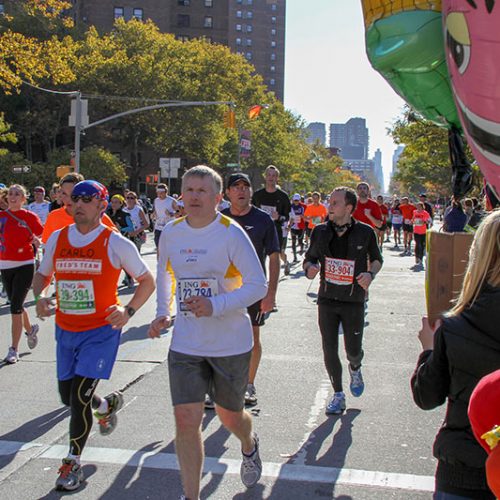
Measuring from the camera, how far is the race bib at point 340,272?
18.4 ft

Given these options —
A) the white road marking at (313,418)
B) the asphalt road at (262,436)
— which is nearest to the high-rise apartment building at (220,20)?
the asphalt road at (262,436)

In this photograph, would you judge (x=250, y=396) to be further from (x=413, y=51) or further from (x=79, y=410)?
(x=413, y=51)

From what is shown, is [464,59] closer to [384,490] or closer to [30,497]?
[384,490]

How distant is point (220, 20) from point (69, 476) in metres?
92.7

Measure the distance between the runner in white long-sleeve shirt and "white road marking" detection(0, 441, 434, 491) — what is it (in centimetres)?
69

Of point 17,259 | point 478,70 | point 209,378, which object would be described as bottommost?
point 209,378

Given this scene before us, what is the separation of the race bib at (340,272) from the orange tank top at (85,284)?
6.68 ft

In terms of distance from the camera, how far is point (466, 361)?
234 centimetres

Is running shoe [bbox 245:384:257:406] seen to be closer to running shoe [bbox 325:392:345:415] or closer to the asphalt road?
the asphalt road

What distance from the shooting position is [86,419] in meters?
4.25

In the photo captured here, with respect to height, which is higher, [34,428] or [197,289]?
[197,289]

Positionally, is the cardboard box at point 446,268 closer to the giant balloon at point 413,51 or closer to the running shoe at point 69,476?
the giant balloon at point 413,51

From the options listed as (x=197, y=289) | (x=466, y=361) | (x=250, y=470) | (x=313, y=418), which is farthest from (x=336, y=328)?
(x=466, y=361)

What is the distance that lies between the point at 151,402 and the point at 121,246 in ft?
6.55
